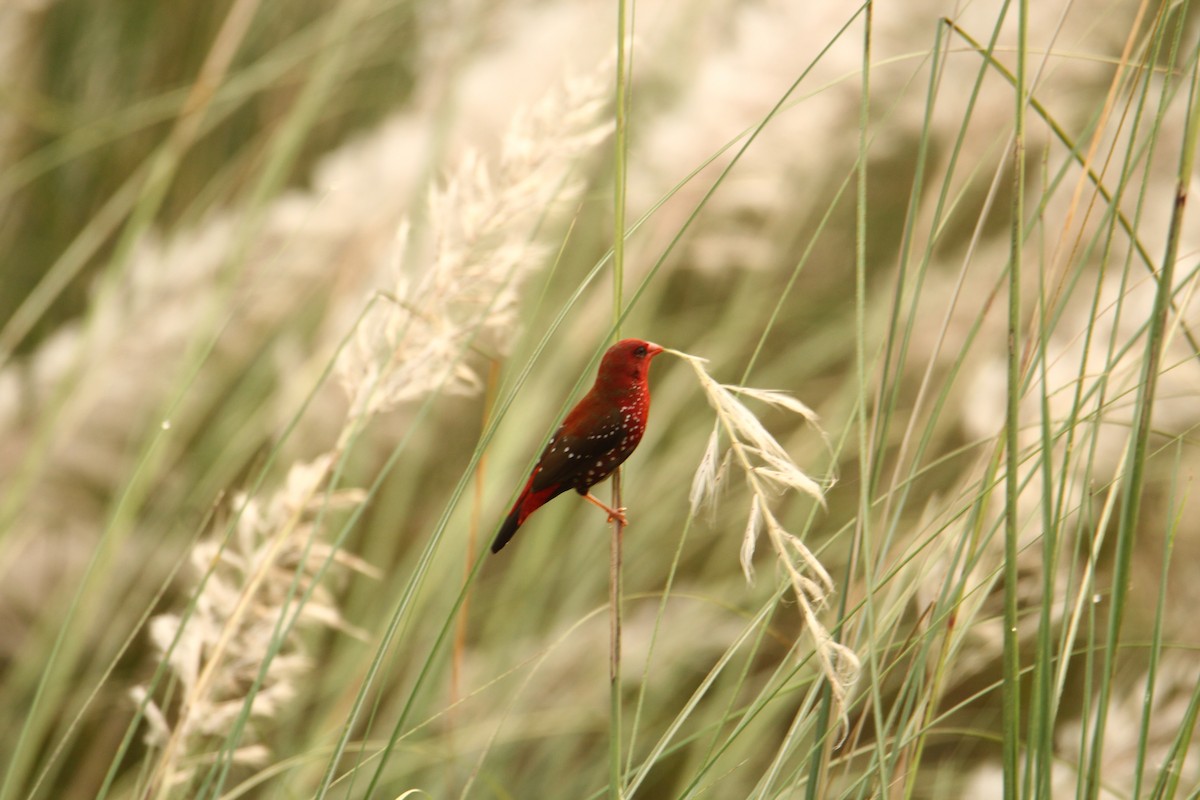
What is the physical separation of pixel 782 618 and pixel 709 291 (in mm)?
753

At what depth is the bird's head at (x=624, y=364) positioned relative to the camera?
24.7 inches

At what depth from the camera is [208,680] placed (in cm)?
91

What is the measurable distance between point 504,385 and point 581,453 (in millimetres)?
339

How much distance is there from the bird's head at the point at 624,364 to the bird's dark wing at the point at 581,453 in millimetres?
24

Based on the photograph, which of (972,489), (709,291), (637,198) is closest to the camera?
(972,489)

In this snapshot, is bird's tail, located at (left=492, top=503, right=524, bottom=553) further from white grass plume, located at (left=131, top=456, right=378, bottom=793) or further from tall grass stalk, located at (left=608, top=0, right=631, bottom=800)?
white grass plume, located at (left=131, top=456, right=378, bottom=793)

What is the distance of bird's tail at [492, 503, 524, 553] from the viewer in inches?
25.0

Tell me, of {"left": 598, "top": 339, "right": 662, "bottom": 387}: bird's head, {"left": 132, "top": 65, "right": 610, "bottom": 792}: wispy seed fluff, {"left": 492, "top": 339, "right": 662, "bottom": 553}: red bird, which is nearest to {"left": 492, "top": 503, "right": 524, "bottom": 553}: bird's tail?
{"left": 492, "top": 339, "right": 662, "bottom": 553}: red bird

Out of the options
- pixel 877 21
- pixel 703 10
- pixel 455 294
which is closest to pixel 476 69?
pixel 703 10

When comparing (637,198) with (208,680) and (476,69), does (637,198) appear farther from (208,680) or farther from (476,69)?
(208,680)

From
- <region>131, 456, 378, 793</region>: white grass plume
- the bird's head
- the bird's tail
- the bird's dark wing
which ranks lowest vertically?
<region>131, 456, 378, 793</region>: white grass plume

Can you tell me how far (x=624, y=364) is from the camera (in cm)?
63

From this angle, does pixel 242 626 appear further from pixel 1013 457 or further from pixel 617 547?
pixel 1013 457

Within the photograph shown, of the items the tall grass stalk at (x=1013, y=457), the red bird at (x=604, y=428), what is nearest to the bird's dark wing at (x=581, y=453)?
the red bird at (x=604, y=428)
